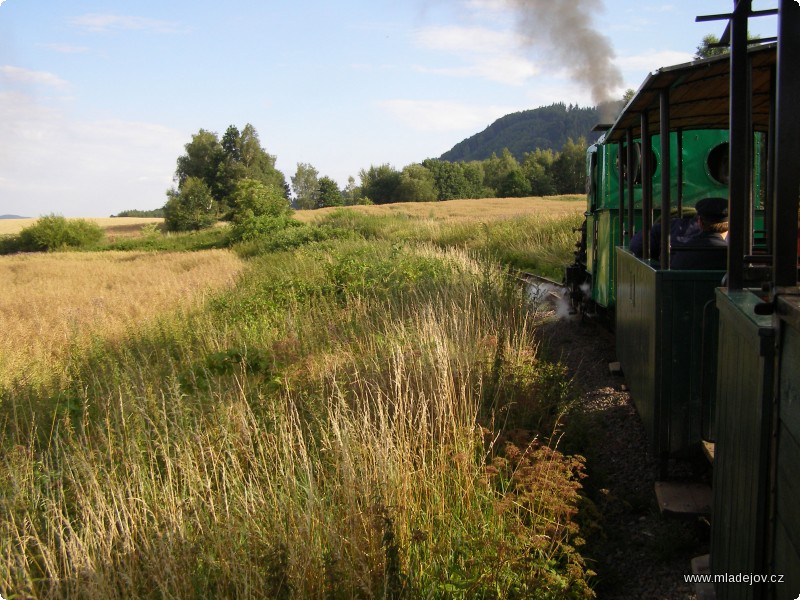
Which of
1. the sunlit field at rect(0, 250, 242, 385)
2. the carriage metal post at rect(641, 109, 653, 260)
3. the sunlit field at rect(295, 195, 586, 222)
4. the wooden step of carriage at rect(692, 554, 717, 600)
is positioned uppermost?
the carriage metal post at rect(641, 109, 653, 260)

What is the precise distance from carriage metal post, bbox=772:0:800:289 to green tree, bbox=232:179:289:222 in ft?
120

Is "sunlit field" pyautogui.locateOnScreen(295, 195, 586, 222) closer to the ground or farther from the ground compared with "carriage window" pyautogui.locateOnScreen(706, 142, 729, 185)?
closer to the ground

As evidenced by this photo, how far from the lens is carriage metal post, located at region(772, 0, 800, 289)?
2385mm

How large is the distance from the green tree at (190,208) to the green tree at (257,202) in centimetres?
3980

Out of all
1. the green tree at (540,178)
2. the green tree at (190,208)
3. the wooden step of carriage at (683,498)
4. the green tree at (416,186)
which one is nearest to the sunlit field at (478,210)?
the green tree at (190,208)

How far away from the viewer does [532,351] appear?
314 inches

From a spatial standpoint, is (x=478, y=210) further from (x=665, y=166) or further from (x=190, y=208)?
(x=665, y=166)

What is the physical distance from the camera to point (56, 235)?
6525cm

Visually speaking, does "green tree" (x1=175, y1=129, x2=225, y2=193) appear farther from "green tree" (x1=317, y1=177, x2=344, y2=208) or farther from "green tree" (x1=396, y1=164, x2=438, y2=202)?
"green tree" (x1=396, y1=164, x2=438, y2=202)

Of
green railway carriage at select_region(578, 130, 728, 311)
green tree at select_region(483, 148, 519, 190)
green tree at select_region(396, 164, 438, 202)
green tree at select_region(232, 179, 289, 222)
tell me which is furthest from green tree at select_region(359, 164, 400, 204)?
green railway carriage at select_region(578, 130, 728, 311)

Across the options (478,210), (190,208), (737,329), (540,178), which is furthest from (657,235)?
(540,178)

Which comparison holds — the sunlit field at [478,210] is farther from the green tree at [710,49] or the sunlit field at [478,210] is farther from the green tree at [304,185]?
the green tree at [304,185]

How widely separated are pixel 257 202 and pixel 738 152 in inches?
1468

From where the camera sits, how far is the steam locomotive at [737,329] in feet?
7.64
